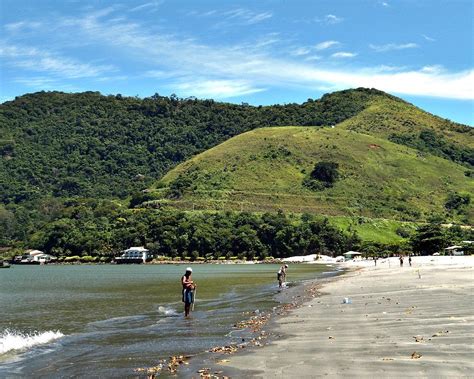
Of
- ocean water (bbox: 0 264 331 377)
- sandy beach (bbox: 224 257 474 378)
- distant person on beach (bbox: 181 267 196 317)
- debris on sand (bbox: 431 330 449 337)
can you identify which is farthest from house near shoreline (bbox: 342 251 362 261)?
Answer: debris on sand (bbox: 431 330 449 337)

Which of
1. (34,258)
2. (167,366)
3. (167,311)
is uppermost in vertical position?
(167,366)

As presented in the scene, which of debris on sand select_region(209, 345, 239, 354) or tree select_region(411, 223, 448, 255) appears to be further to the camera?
tree select_region(411, 223, 448, 255)

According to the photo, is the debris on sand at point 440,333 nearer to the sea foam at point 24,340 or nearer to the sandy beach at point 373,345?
the sandy beach at point 373,345

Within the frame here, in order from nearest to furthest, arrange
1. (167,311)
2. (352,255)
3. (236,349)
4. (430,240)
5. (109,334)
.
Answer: (236,349) → (109,334) → (167,311) → (430,240) → (352,255)

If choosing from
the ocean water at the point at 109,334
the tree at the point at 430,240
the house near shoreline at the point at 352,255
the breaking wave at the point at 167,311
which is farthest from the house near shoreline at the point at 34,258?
the breaking wave at the point at 167,311

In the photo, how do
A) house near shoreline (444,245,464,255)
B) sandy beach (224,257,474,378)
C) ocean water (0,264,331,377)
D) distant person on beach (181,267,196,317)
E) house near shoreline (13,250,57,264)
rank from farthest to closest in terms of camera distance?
1. house near shoreline (13,250,57,264)
2. house near shoreline (444,245,464,255)
3. distant person on beach (181,267,196,317)
4. ocean water (0,264,331,377)
5. sandy beach (224,257,474,378)

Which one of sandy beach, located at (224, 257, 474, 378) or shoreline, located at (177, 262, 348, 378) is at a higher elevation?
sandy beach, located at (224, 257, 474, 378)

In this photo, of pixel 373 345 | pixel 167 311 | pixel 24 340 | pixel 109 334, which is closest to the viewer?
pixel 373 345

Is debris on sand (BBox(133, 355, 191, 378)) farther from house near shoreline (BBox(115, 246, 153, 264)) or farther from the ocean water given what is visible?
house near shoreline (BBox(115, 246, 153, 264))

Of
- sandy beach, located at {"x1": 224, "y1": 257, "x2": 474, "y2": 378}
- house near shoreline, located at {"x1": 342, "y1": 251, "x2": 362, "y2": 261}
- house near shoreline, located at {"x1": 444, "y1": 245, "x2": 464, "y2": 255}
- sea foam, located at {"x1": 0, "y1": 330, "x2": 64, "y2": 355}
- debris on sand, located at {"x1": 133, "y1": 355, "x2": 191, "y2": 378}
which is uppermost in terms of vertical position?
sandy beach, located at {"x1": 224, "y1": 257, "x2": 474, "y2": 378}

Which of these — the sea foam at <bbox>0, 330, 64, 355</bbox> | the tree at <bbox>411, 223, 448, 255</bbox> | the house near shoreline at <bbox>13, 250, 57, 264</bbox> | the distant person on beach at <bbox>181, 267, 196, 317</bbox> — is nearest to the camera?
the sea foam at <bbox>0, 330, 64, 355</bbox>

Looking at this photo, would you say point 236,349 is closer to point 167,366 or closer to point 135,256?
point 167,366

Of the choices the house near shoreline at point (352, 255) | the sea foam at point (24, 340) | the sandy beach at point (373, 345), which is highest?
the sandy beach at point (373, 345)

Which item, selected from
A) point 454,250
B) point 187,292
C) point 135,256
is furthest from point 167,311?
point 135,256
